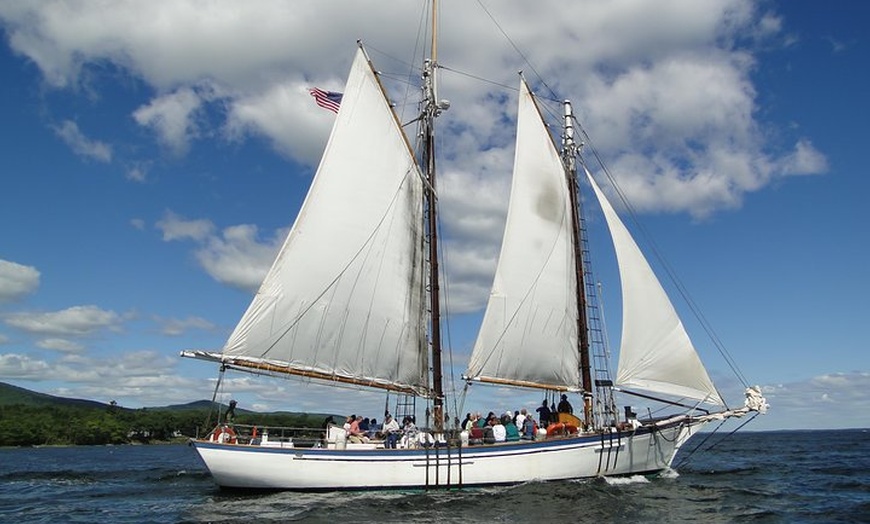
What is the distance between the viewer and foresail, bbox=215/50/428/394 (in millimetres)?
30203

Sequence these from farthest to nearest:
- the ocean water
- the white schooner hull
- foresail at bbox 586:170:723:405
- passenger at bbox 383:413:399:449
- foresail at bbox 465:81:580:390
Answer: foresail at bbox 465:81:580:390, foresail at bbox 586:170:723:405, passenger at bbox 383:413:399:449, the white schooner hull, the ocean water

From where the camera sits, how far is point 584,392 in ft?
115

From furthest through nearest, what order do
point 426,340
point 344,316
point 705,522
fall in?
point 426,340 < point 344,316 < point 705,522

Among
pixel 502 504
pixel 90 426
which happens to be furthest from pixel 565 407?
pixel 90 426

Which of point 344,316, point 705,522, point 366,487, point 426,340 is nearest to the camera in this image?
point 705,522

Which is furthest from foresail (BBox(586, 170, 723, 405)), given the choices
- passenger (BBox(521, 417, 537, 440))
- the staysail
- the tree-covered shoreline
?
the tree-covered shoreline

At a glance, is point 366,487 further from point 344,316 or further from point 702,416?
point 702,416

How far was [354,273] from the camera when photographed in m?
32.1

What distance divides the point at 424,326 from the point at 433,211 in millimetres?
6103

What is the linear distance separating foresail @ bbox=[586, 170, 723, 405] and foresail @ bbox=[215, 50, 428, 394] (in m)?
10.1

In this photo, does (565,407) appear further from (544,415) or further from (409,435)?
(409,435)

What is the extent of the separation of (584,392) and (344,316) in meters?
13.1

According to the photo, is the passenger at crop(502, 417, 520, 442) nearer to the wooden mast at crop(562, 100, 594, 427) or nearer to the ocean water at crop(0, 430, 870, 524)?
the ocean water at crop(0, 430, 870, 524)

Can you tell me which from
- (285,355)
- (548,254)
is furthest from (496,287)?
(285,355)
